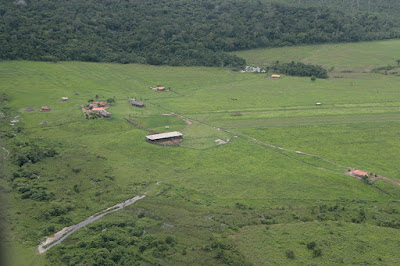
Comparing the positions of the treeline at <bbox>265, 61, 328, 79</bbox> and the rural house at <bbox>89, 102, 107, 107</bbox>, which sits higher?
the treeline at <bbox>265, 61, 328, 79</bbox>

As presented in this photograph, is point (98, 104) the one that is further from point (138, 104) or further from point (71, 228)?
point (71, 228)

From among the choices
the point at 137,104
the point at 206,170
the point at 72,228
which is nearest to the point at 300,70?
the point at 137,104

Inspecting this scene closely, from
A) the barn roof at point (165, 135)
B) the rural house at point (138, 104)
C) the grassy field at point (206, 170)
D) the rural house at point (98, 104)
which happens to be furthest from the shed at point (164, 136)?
the rural house at point (98, 104)

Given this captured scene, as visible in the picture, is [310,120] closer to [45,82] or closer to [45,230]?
[45,230]

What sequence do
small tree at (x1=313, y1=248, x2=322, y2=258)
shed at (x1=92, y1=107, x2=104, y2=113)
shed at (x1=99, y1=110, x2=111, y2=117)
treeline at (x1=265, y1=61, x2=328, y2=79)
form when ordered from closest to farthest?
small tree at (x1=313, y1=248, x2=322, y2=258)
shed at (x1=99, y1=110, x2=111, y2=117)
shed at (x1=92, y1=107, x2=104, y2=113)
treeline at (x1=265, y1=61, x2=328, y2=79)

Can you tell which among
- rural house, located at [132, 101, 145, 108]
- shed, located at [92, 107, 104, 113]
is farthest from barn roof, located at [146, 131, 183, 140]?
rural house, located at [132, 101, 145, 108]

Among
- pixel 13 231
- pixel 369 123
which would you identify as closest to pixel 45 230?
pixel 13 231

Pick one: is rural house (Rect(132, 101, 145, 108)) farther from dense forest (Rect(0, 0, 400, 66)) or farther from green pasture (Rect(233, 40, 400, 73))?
green pasture (Rect(233, 40, 400, 73))
